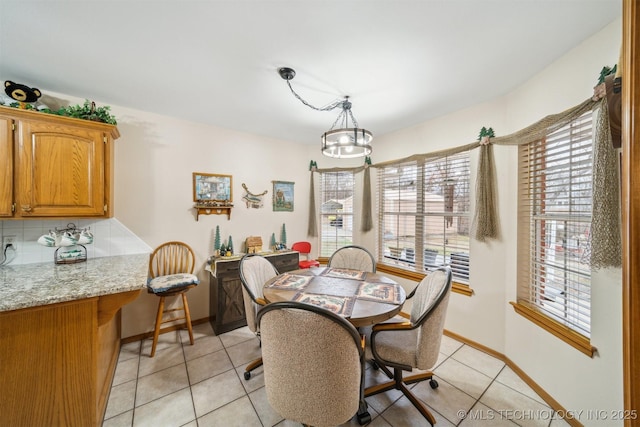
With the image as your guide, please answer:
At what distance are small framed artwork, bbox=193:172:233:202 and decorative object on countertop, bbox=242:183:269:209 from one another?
0.20 meters

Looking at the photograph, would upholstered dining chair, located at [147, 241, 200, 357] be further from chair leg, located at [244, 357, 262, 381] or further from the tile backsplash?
chair leg, located at [244, 357, 262, 381]

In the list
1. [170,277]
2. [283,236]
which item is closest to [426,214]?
[283,236]

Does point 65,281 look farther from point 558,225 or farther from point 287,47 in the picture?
point 558,225

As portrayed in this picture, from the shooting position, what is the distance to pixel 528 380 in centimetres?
185

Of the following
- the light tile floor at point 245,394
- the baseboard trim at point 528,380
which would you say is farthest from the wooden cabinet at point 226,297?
the baseboard trim at point 528,380

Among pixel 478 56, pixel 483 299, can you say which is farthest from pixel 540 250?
pixel 478 56

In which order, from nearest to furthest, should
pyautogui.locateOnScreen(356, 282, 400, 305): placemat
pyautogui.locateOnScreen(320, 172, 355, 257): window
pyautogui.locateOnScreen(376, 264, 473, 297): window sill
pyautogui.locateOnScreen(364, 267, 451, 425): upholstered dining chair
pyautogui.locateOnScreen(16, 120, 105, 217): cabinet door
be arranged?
pyautogui.locateOnScreen(364, 267, 451, 425): upholstered dining chair < pyautogui.locateOnScreen(356, 282, 400, 305): placemat < pyautogui.locateOnScreen(16, 120, 105, 217): cabinet door < pyautogui.locateOnScreen(376, 264, 473, 297): window sill < pyautogui.locateOnScreen(320, 172, 355, 257): window

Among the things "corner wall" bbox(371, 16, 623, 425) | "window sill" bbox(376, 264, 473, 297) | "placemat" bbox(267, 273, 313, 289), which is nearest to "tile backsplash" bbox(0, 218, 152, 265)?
"placemat" bbox(267, 273, 313, 289)

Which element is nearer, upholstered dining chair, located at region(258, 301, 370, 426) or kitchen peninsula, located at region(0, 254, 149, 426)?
upholstered dining chair, located at region(258, 301, 370, 426)

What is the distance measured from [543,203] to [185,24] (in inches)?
114

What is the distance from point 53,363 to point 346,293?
1.85 metres

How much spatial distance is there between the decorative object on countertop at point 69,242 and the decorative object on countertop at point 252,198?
162cm

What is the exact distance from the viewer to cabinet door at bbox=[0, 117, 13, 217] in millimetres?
1681

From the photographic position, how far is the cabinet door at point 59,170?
1753 millimetres
